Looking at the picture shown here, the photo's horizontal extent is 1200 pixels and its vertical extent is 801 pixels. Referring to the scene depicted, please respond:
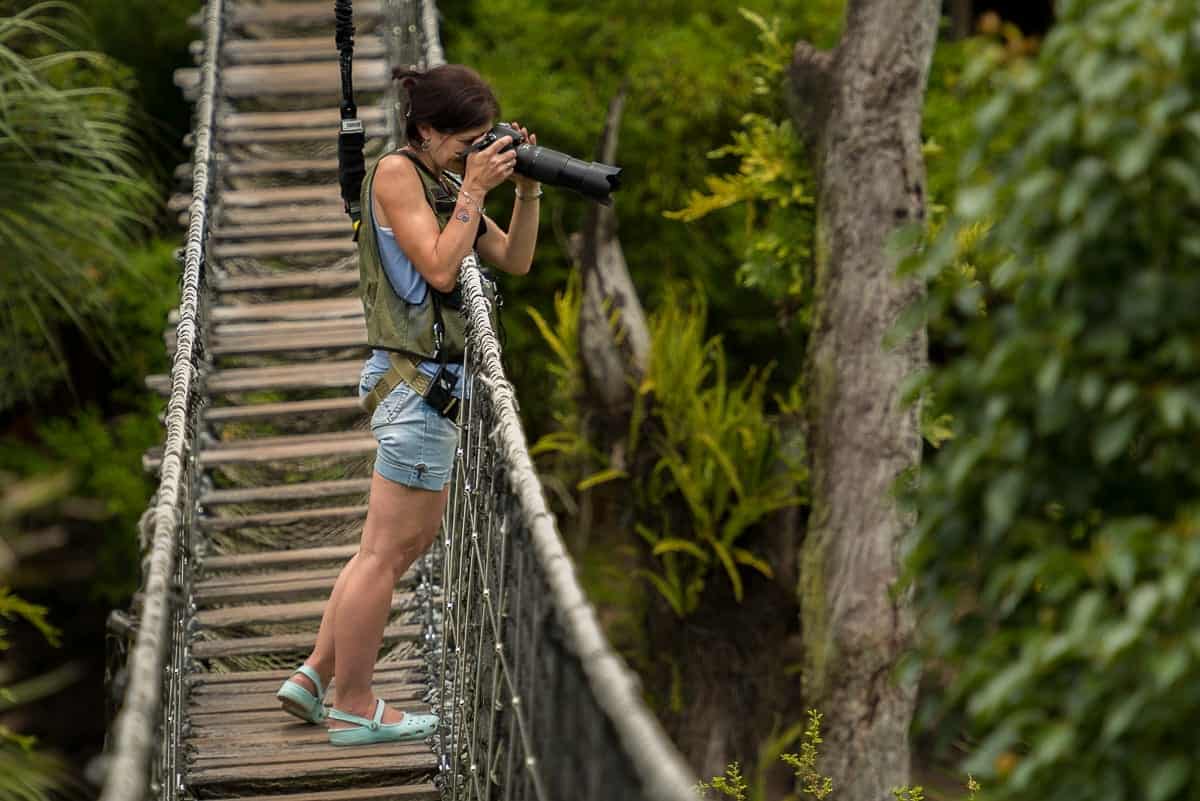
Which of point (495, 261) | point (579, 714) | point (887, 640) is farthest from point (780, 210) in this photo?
point (579, 714)

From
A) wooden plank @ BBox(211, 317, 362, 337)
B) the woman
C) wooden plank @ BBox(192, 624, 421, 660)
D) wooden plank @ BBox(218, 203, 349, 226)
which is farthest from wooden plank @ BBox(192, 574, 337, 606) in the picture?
wooden plank @ BBox(218, 203, 349, 226)

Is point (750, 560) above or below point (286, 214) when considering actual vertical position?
below

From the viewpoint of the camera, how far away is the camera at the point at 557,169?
331 centimetres

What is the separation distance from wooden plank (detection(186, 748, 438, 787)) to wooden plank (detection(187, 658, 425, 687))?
521 millimetres

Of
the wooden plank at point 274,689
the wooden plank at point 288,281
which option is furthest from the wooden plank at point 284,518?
the wooden plank at point 288,281

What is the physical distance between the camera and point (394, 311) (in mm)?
3359

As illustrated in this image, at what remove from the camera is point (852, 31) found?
6.62 meters

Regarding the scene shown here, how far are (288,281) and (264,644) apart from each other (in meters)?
1.72

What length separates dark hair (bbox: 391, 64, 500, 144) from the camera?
3.24m

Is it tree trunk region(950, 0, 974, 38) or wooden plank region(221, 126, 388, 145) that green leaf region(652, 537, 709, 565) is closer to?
wooden plank region(221, 126, 388, 145)

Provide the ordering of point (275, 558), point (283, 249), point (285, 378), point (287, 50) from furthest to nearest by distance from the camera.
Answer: point (287, 50), point (283, 249), point (285, 378), point (275, 558)

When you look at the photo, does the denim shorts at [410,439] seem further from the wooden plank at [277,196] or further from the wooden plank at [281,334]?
the wooden plank at [277,196]

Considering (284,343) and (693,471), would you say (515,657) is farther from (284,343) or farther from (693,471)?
(693,471)

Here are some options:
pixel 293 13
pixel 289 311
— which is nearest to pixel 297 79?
pixel 293 13
